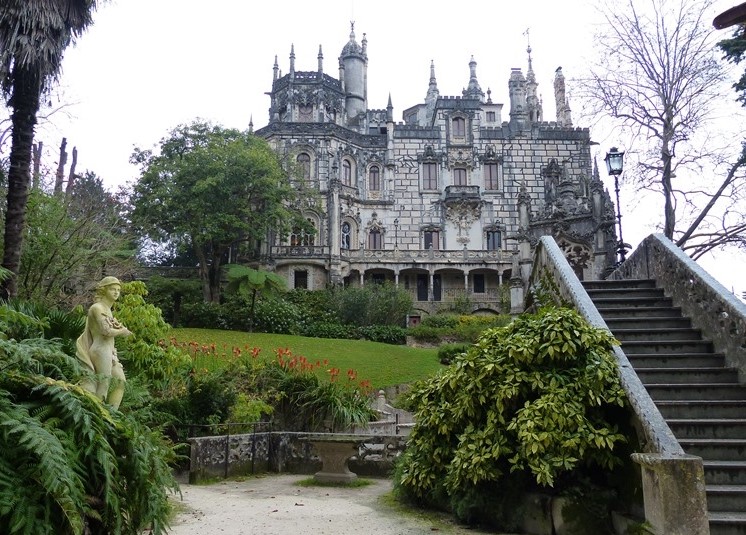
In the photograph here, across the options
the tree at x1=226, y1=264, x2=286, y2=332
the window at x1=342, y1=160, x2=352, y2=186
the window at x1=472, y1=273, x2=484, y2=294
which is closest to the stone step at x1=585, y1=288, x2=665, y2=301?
the tree at x1=226, y1=264, x2=286, y2=332

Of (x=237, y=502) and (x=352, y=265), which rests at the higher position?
(x=352, y=265)

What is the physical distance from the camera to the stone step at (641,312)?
1032 centimetres

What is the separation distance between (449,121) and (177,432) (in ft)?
142

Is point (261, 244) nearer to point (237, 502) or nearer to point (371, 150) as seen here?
point (371, 150)

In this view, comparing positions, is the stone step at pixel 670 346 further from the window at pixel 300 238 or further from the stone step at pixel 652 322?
the window at pixel 300 238

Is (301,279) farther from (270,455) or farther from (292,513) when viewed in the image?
(292,513)

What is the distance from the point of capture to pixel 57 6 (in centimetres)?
1291

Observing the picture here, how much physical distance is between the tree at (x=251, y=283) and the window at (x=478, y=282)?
1703 centimetres

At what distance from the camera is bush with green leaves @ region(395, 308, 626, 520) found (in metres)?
6.95

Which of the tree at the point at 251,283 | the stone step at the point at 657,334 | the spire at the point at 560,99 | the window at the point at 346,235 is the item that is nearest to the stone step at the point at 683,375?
the stone step at the point at 657,334

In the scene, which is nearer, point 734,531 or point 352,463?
point 734,531

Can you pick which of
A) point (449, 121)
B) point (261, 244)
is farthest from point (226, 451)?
point (449, 121)

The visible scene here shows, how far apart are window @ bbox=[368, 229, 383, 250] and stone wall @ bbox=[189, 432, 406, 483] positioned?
120 feet

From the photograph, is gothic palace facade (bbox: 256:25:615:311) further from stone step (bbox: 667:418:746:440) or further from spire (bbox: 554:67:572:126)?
stone step (bbox: 667:418:746:440)
